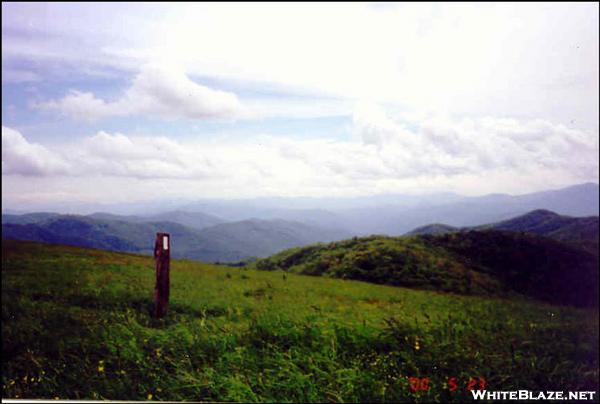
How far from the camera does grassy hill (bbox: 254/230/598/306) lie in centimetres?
2919

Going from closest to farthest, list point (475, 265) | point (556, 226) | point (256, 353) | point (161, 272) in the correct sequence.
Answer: point (256, 353) → point (161, 272) → point (475, 265) → point (556, 226)

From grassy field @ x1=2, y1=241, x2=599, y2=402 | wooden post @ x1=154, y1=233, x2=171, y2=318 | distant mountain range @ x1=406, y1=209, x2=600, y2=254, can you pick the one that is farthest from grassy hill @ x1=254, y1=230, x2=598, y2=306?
distant mountain range @ x1=406, y1=209, x2=600, y2=254

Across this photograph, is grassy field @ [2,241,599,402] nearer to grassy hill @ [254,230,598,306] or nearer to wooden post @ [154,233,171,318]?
wooden post @ [154,233,171,318]

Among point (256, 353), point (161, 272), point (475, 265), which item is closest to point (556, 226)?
point (475, 265)

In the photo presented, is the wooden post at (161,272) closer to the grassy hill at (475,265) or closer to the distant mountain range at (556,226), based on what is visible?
the grassy hill at (475,265)

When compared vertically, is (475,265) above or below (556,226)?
below

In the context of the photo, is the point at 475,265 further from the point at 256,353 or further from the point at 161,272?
the point at 161,272

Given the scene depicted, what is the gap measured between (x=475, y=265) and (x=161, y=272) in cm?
3453

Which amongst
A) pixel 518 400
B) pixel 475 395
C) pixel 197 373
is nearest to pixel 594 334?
pixel 518 400

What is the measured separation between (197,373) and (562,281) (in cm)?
3606

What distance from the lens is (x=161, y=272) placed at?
9.02m

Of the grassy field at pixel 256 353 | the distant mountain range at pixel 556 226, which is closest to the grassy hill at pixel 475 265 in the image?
the grassy field at pixel 256 353

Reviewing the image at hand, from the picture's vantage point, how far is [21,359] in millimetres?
6828

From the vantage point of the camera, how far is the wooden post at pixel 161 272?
8922 mm
